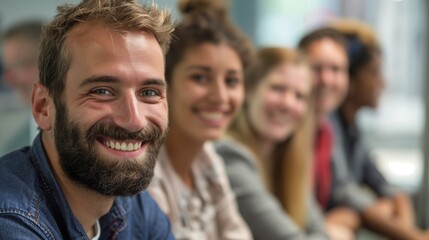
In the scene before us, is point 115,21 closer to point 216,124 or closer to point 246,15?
point 216,124

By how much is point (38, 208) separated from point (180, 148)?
64 centimetres

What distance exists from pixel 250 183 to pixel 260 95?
333 millimetres

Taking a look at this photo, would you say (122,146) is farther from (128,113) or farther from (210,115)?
(210,115)

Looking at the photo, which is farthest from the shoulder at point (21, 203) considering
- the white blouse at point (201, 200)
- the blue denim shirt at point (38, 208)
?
the white blouse at point (201, 200)

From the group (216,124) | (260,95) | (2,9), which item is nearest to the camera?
(216,124)

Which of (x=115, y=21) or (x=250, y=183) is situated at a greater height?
(x=115, y=21)

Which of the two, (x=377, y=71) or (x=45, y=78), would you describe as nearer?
(x=45, y=78)

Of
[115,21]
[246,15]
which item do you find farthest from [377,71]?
[115,21]

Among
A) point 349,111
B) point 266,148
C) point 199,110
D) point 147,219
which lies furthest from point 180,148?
point 349,111

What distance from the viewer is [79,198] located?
830 millimetres

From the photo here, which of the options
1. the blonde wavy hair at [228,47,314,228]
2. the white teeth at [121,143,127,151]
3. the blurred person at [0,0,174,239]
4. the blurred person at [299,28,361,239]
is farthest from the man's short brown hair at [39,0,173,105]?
the blurred person at [299,28,361,239]

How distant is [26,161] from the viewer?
0.82m

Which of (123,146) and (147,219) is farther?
(147,219)

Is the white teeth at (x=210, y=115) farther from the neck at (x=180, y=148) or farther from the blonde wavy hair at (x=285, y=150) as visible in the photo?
the blonde wavy hair at (x=285, y=150)
